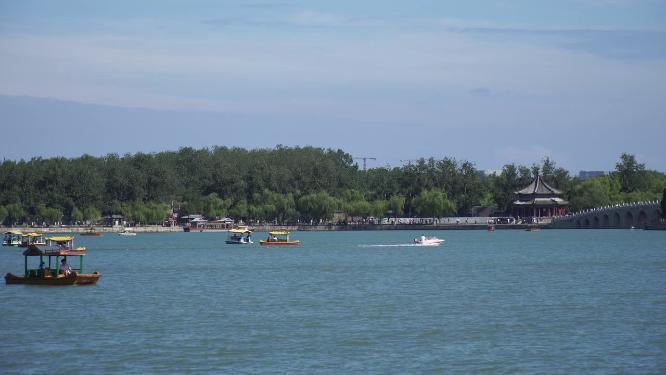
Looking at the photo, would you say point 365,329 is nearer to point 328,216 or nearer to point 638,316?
point 638,316

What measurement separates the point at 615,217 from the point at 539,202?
1238 centimetres

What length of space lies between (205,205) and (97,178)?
15065 mm

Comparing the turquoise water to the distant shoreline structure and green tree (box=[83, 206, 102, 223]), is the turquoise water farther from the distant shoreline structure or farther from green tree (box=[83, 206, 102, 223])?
green tree (box=[83, 206, 102, 223])

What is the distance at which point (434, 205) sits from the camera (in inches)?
6481

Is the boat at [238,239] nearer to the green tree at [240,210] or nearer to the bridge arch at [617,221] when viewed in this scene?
the green tree at [240,210]

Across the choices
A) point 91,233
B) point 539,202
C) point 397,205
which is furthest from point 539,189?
point 91,233

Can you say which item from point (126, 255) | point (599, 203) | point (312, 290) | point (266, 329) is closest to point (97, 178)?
point (599, 203)

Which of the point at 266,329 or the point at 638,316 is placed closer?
the point at 266,329

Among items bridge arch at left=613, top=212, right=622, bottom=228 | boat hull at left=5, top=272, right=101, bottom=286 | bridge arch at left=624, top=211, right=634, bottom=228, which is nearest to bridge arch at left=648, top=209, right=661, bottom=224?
bridge arch at left=624, top=211, right=634, bottom=228

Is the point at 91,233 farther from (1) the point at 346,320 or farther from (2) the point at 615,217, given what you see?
(1) the point at 346,320

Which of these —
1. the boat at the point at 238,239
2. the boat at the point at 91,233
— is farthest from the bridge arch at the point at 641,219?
the boat at the point at 91,233

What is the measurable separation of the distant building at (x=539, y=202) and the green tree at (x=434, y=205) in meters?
8.61

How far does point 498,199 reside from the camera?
169250mm

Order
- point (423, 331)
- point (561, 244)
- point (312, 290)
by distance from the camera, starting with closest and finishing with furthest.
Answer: point (423, 331) < point (312, 290) < point (561, 244)
